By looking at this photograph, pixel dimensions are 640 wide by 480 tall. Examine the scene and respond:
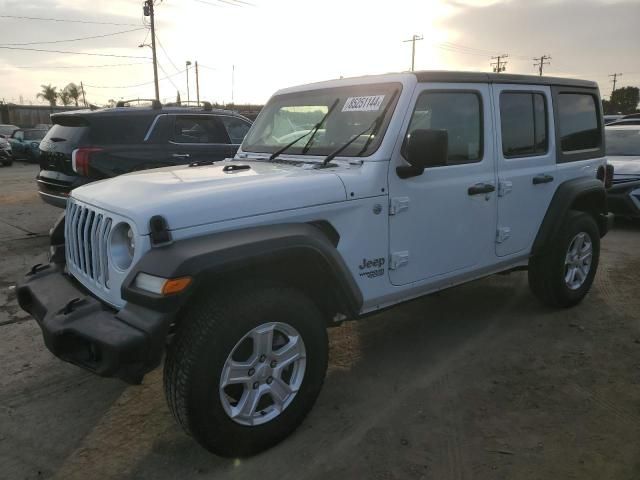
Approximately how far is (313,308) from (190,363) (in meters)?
0.72

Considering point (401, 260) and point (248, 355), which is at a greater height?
point (401, 260)

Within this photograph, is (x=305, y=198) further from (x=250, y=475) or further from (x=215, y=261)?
(x=250, y=475)

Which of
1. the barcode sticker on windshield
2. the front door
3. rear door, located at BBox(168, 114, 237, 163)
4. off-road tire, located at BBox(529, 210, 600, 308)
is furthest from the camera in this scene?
rear door, located at BBox(168, 114, 237, 163)

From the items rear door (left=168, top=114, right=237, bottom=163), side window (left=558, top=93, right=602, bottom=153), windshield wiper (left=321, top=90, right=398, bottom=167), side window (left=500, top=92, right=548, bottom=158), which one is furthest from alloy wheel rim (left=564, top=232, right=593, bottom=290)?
rear door (left=168, top=114, right=237, bottom=163)

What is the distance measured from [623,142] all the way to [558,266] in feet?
20.2

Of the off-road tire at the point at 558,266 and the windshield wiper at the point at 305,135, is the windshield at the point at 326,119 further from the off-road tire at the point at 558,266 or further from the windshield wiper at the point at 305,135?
the off-road tire at the point at 558,266

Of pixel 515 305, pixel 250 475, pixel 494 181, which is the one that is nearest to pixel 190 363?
pixel 250 475

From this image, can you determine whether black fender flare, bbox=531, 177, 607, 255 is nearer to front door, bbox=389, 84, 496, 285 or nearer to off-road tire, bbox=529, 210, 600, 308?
off-road tire, bbox=529, 210, 600, 308

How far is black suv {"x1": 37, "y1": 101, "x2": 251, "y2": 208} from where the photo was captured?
22.1ft

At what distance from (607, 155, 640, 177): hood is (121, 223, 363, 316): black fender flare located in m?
6.91

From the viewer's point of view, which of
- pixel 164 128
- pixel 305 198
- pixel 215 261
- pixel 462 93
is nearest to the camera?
pixel 215 261

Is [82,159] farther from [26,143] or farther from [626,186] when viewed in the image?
[26,143]

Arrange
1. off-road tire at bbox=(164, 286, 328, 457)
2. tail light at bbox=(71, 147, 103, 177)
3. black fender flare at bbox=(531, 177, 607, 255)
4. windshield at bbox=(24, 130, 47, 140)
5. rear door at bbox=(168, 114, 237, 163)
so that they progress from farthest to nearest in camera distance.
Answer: windshield at bbox=(24, 130, 47, 140) → rear door at bbox=(168, 114, 237, 163) → tail light at bbox=(71, 147, 103, 177) → black fender flare at bbox=(531, 177, 607, 255) → off-road tire at bbox=(164, 286, 328, 457)

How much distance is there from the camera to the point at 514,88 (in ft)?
13.0
